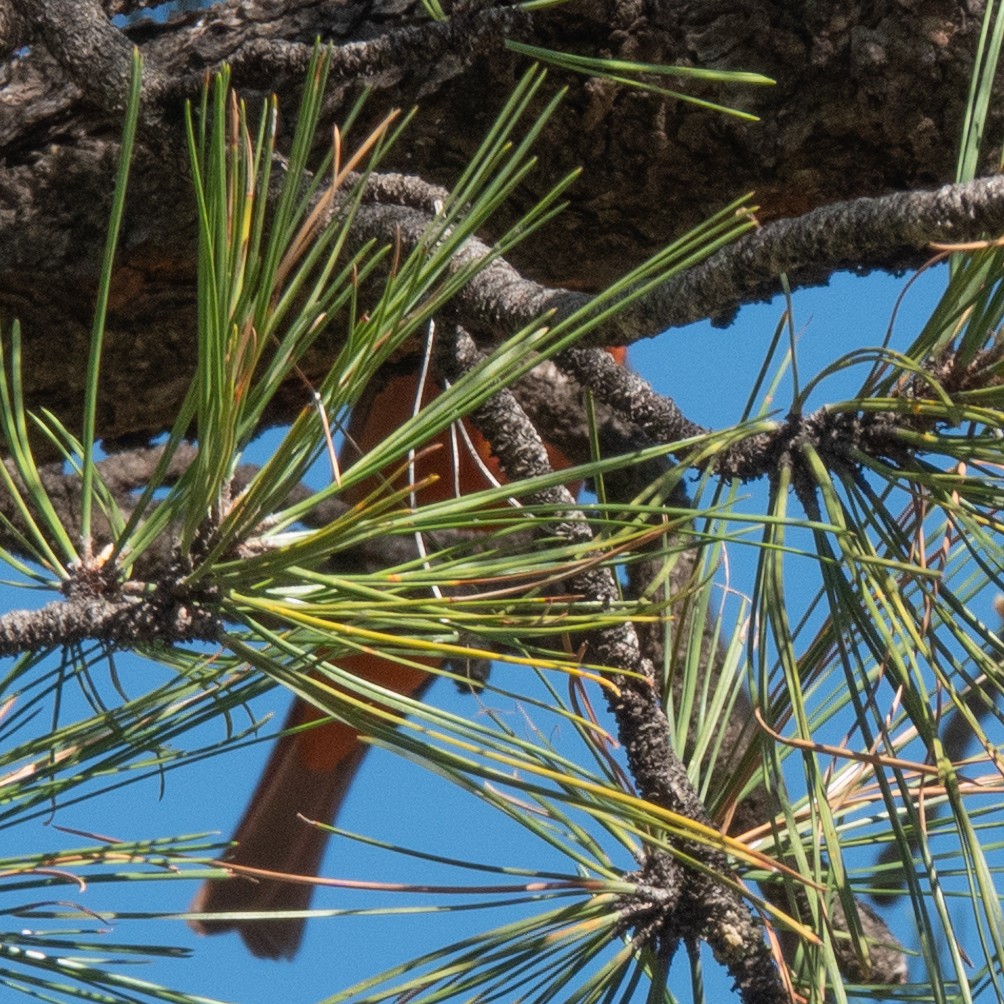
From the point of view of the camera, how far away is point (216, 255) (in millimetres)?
645

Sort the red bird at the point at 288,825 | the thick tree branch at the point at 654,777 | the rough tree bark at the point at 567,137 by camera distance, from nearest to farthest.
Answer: the thick tree branch at the point at 654,777, the rough tree bark at the point at 567,137, the red bird at the point at 288,825

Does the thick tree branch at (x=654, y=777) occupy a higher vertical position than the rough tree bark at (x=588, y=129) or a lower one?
lower

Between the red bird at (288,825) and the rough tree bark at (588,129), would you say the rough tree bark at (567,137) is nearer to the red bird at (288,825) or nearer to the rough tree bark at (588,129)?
the rough tree bark at (588,129)

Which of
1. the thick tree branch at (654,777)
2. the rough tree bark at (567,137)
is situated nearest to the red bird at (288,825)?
the rough tree bark at (567,137)

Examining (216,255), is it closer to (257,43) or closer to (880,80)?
(257,43)

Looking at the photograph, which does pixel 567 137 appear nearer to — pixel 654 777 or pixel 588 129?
pixel 588 129

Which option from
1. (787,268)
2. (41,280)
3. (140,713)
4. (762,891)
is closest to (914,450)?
(787,268)

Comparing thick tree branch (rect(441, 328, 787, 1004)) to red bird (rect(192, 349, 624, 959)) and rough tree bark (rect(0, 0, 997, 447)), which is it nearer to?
rough tree bark (rect(0, 0, 997, 447))

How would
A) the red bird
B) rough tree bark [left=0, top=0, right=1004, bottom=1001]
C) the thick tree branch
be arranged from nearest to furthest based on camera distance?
the thick tree branch, rough tree bark [left=0, top=0, right=1004, bottom=1001], the red bird

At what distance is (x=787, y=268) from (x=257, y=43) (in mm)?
585

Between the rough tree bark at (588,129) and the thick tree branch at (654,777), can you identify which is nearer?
the thick tree branch at (654,777)

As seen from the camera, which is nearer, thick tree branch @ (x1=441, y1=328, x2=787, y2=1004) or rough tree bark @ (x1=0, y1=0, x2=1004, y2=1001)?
thick tree branch @ (x1=441, y1=328, x2=787, y2=1004)

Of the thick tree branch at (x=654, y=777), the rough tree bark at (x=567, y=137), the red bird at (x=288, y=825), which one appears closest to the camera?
the thick tree branch at (x=654, y=777)

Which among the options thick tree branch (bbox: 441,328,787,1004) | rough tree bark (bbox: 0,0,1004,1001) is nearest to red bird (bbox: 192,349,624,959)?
rough tree bark (bbox: 0,0,1004,1001)
